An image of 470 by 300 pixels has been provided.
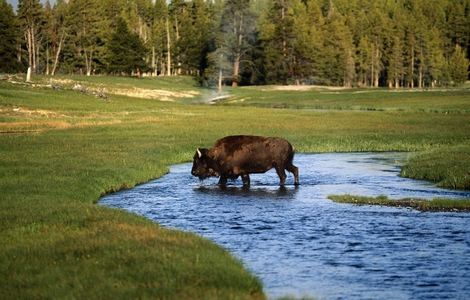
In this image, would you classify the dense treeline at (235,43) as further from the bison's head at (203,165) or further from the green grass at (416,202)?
the green grass at (416,202)

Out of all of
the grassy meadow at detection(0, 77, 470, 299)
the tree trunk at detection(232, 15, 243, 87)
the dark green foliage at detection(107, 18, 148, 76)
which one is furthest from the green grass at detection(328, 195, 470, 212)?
the tree trunk at detection(232, 15, 243, 87)

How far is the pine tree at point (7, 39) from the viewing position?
115500mm

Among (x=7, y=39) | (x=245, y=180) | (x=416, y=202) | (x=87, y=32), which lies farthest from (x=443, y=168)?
(x=87, y=32)

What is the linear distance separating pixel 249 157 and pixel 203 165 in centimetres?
205

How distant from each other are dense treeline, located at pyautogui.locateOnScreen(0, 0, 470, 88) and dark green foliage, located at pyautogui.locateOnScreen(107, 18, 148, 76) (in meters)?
0.17

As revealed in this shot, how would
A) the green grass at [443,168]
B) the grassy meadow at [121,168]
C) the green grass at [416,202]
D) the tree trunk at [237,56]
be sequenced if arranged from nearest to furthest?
the grassy meadow at [121,168] → the green grass at [416,202] → the green grass at [443,168] → the tree trunk at [237,56]

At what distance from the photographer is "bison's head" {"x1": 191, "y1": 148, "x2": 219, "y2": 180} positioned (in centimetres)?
2770

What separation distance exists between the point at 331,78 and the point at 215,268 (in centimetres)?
13580

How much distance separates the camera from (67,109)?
6184 cm

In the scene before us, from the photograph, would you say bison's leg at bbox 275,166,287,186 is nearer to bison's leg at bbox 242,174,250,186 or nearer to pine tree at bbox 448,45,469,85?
bison's leg at bbox 242,174,250,186

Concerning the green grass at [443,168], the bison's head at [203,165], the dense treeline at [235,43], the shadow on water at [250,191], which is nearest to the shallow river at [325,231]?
the shadow on water at [250,191]

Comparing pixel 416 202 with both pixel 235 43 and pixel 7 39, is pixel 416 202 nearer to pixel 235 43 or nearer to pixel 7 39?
pixel 7 39

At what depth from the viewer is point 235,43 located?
12788 cm

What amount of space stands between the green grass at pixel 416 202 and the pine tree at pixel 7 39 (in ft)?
327
